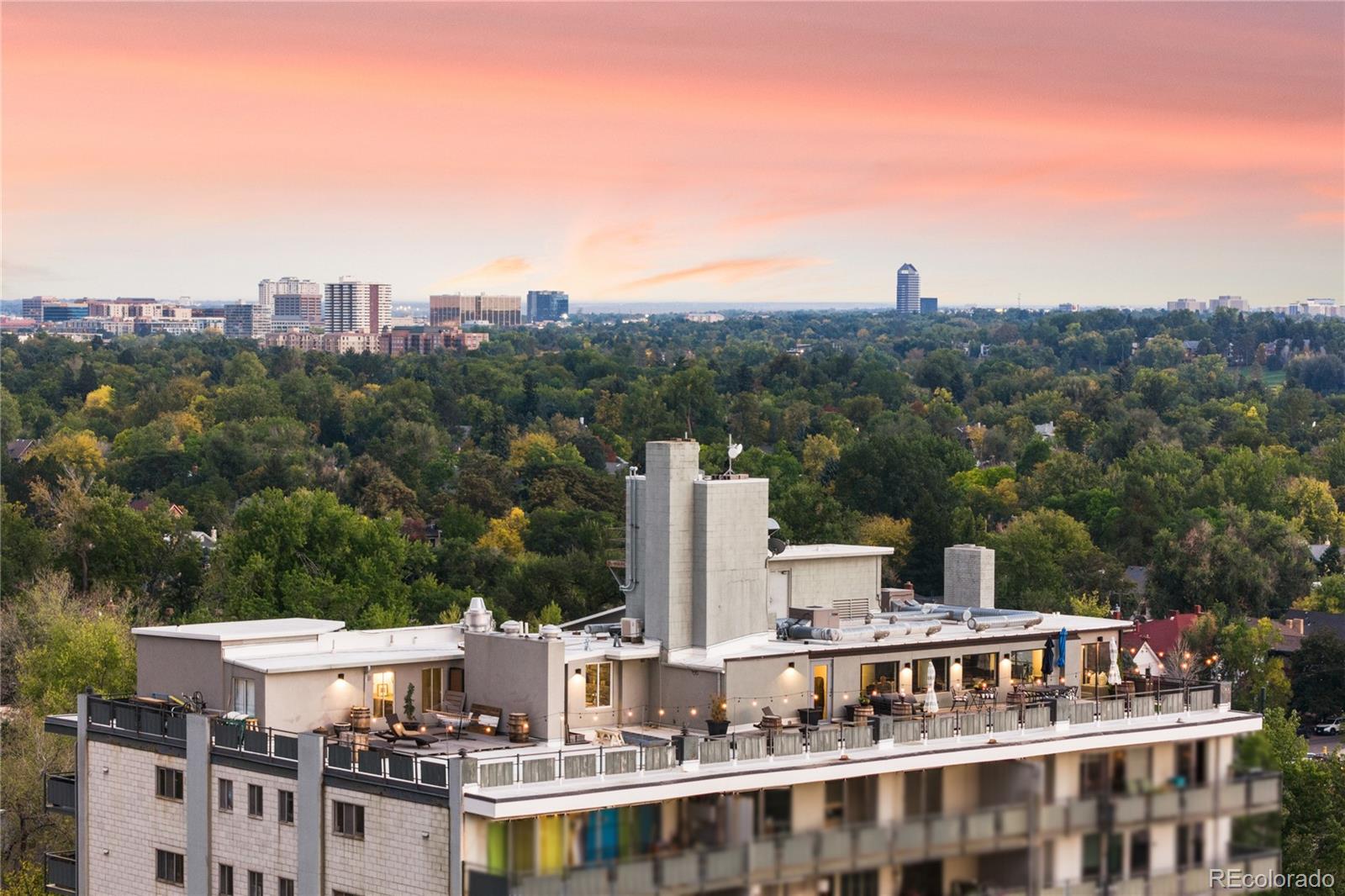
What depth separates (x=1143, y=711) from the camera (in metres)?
36.6

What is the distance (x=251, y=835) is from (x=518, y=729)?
4.21 meters

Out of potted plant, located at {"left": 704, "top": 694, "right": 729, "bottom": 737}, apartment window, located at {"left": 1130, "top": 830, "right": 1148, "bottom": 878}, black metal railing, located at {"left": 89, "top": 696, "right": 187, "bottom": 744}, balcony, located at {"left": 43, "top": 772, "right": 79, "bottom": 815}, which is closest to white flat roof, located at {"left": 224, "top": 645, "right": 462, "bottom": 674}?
black metal railing, located at {"left": 89, "top": 696, "right": 187, "bottom": 744}

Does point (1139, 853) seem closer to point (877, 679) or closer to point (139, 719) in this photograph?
point (877, 679)

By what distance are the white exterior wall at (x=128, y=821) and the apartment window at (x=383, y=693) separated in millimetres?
3058

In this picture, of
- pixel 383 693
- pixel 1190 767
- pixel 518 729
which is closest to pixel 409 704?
pixel 383 693

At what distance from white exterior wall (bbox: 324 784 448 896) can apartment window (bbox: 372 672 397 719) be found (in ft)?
12.1

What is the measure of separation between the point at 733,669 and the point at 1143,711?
680cm

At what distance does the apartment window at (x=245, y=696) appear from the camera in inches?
1357

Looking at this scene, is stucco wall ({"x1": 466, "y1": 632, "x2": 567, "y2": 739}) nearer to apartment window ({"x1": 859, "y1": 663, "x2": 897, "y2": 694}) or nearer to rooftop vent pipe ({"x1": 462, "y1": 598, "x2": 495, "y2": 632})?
rooftop vent pipe ({"x1": 462, "y1": 598, "x2": 495, "y2": 632})

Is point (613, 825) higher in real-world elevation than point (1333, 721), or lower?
higher

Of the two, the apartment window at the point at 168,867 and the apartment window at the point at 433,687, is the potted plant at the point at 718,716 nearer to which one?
the apartment window at the point at 433,687

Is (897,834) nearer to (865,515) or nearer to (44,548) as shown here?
(44,548)

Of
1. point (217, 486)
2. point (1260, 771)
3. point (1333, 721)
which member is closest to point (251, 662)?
point (1260, 771)

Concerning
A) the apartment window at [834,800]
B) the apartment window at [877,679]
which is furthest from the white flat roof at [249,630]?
the apartment window at [834,800]
